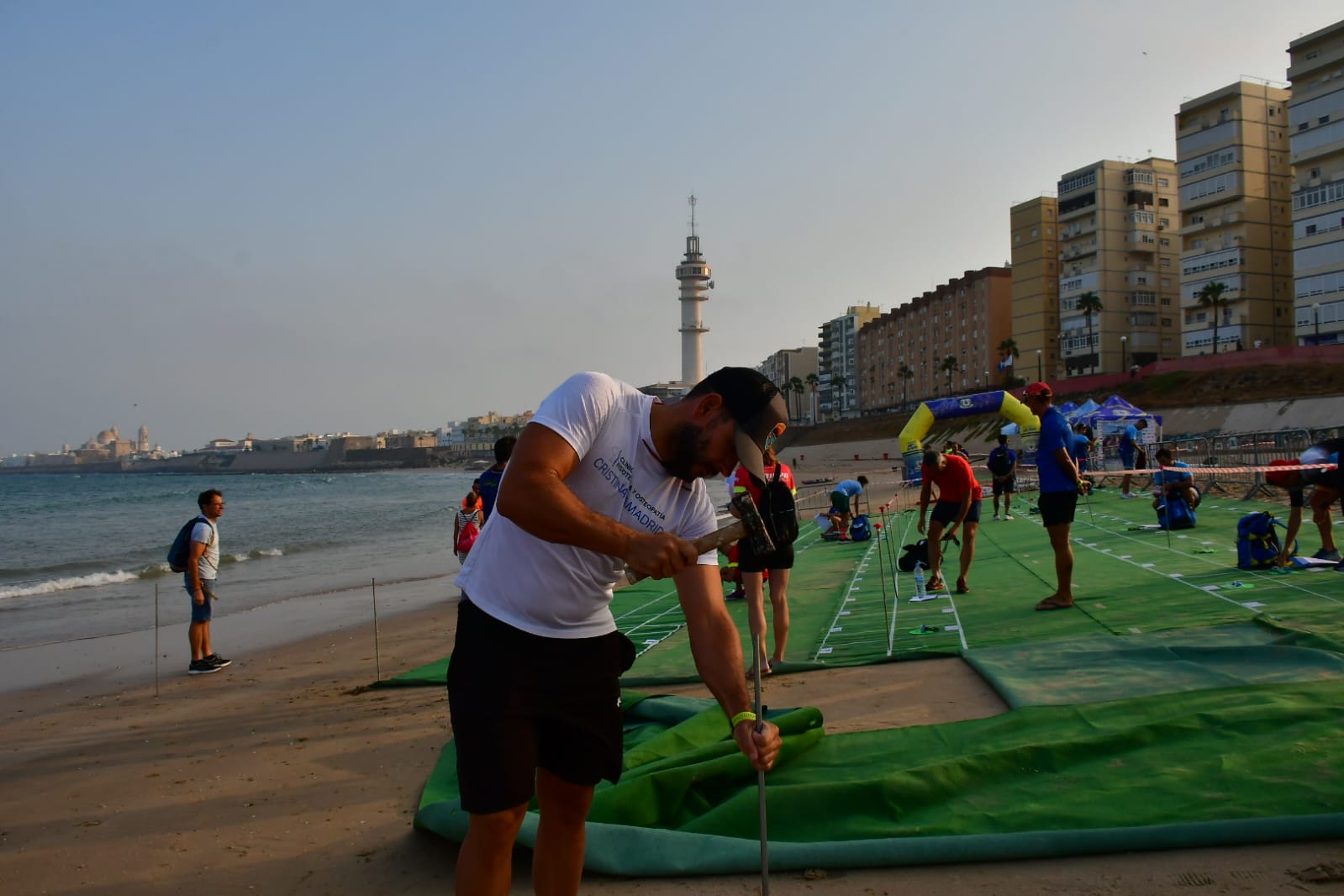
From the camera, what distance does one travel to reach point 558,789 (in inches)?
103

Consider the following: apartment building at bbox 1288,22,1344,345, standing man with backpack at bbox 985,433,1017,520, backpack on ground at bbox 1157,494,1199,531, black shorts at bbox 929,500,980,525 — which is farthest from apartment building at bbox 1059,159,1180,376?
black shorts at bbox 929,500,980,525

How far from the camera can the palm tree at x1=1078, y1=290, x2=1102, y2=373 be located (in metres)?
70.2

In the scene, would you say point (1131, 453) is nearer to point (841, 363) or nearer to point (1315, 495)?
point (1315, 495)

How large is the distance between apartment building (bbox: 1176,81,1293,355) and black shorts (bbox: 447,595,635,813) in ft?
233

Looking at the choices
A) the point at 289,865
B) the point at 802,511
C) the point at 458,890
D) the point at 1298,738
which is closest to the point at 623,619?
the point at 289,865

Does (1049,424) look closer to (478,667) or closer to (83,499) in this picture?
(478,667)

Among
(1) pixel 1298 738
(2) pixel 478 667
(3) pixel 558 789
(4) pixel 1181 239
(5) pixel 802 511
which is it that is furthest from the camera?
(4) pixel 1181 239

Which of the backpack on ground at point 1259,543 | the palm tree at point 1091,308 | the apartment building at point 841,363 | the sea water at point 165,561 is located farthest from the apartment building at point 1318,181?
the apartment building at point 841,363

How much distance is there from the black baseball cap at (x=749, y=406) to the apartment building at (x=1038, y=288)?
81.9m

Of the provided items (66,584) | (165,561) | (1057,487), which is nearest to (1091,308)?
(165,561)

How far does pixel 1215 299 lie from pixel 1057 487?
2497 inches

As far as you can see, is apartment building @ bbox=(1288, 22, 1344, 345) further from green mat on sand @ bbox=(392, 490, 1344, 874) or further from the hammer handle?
the hammer handle

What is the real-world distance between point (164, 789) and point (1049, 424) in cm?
700

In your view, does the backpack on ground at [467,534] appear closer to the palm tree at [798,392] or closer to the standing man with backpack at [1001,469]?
the standing man with backpack at [1001,469]
